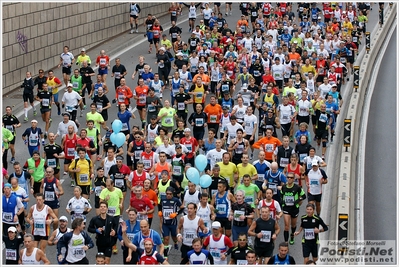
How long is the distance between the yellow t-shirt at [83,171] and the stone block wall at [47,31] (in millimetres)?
10773

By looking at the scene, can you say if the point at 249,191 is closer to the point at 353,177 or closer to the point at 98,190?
the point at 98,190

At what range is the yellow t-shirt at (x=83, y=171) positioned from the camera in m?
18.9

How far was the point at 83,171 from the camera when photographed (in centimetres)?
1895

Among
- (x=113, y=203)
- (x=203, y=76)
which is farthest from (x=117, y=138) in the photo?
(x=203, y=76)

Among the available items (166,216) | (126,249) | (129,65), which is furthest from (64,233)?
(129,65)

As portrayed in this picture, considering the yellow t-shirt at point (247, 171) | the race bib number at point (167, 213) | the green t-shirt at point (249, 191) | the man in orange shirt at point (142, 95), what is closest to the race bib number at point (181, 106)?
the man in orange shirt at point (142, 95)

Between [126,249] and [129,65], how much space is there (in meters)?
18.7

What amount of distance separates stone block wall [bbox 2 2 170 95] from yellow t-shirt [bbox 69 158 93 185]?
10.8 m

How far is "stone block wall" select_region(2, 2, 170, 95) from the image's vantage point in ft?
96.6

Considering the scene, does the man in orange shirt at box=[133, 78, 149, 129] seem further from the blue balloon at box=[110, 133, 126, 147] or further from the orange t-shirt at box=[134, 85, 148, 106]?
the blue balloon at box=[110, 133, 126, 147]

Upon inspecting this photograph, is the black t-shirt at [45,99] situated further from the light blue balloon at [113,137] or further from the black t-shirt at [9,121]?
the light blue balloon at [113,137]

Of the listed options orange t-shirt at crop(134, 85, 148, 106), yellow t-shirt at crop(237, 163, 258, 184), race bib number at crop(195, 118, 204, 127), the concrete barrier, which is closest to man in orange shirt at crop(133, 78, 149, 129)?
orange t-shirt at crop(134, 85, 148, 106)

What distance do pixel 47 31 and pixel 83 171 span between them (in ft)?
46.5

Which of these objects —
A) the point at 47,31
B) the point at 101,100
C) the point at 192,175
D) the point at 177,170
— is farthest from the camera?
the point at 47,31
